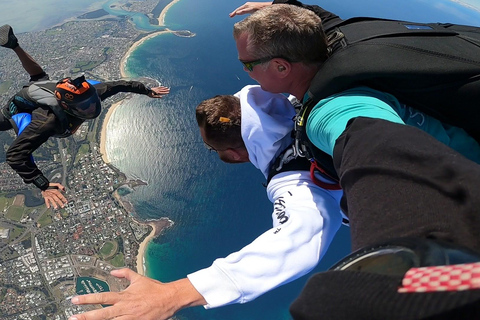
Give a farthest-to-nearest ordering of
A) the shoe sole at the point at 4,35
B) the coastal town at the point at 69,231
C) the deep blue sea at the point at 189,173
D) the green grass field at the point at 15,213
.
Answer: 1. the green grass field at the point at 15,213
2. the deep blue sea at the point at 189,173
3. the coastal town at the point at 69,231
4. the shoe sole at the point at 4,35

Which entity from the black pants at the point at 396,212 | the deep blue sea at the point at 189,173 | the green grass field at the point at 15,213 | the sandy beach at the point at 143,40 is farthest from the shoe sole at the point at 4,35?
the sandy beach at the point at 143,40

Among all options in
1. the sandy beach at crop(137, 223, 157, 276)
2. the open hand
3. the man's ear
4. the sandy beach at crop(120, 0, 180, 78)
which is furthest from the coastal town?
the man's ear

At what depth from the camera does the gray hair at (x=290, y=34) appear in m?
1.21

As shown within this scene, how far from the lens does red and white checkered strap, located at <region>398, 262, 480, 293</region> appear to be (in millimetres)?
318

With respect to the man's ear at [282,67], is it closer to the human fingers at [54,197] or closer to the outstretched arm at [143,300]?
the outstretched arm at [143,300]

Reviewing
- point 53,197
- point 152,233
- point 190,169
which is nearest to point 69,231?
point 152,233

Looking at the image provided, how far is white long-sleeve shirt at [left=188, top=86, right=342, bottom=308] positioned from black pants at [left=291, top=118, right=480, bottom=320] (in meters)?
0.52

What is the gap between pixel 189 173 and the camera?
1041cm

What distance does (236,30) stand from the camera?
1351mm

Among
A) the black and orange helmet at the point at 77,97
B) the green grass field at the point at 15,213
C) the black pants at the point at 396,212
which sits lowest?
the green grass field at the point at 15,213

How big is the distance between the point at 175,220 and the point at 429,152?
920 centimetres

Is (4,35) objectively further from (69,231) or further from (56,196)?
(69,231)

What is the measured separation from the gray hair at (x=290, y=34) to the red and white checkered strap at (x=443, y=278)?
1065 millimetres

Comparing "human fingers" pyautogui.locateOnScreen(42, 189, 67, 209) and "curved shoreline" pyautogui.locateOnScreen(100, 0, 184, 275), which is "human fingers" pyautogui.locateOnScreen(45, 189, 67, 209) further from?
"curved shoreline" pyautogui.locateOnScreen(100, 0, 184, 275)
